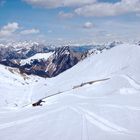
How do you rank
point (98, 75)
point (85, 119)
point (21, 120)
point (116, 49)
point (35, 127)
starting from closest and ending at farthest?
point (35, 127) < point (85, 119) < point (21, 120) < point (98, 75) < point (116, 49)

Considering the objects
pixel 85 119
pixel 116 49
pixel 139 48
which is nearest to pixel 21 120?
pixel 85 119

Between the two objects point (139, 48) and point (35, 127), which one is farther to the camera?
point (139, 48)

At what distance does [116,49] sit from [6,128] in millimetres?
94515

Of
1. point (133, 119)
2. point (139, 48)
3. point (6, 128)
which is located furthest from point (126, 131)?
point (139, 48)

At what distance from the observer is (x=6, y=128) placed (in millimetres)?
35406

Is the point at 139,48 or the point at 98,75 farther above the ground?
the point at 139,48

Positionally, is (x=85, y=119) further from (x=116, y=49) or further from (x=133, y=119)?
(x=116, y=49)

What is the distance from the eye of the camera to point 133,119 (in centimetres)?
3647

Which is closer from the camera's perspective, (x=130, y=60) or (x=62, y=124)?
(x=62, y=124)

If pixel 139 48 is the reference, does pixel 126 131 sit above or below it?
below

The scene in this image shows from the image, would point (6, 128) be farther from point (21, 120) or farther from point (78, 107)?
point (78, 107)

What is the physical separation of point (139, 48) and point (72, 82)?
1045 inches

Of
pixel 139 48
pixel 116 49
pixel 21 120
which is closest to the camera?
pixel 21 120

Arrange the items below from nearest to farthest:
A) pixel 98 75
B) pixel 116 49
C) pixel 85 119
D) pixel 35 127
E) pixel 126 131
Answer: pixel 126 131 < pixel 35 127 < pixel 85 119 < pixel 98 75 < pixel 116 49
